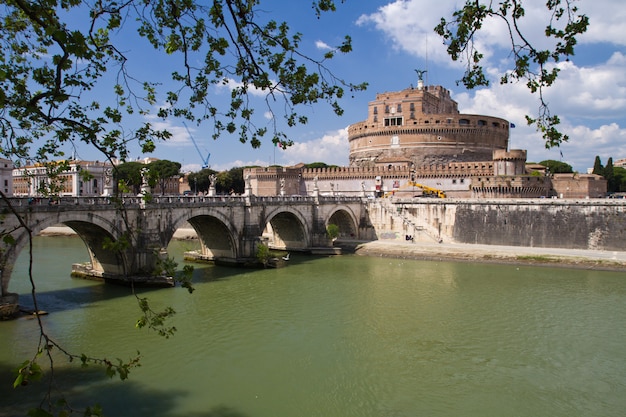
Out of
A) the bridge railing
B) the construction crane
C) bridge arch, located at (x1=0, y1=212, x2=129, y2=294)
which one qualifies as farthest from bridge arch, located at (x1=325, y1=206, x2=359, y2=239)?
bridge arch, located at (x1=0, y1=212, x2=129, y2=294)

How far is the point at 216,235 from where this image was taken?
106 feet

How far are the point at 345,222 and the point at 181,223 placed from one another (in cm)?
1947

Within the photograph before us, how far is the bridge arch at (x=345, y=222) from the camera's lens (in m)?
43.0

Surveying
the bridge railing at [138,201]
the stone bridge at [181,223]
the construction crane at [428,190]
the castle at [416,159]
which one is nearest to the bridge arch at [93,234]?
the stone bridge at [181,223]

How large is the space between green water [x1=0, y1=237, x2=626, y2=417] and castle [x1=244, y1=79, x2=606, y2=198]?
25.6m

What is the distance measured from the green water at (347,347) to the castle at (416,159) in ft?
84.0

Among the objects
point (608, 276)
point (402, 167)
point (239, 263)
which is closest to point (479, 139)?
point (402, 167)

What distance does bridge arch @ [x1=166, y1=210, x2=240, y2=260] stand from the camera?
1217 inches

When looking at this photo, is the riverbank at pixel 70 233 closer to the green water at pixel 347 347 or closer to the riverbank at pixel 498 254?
the riverbank at pixel 498 254

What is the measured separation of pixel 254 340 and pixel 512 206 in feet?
92.1

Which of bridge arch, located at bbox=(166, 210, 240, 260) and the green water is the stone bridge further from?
the green water

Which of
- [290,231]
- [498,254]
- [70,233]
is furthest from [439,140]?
[70,233]

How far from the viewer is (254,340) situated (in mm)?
16625

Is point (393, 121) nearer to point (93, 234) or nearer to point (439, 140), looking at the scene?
point (439, 140)
